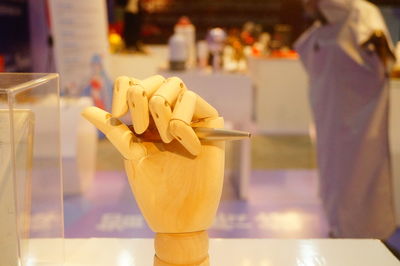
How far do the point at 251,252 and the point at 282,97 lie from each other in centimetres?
468

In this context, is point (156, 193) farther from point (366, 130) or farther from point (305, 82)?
point (305, 82)

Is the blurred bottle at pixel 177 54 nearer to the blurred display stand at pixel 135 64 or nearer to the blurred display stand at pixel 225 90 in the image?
the blurred display stand at pixel 225 90

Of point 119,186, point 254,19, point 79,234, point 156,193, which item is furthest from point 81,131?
point 254,19

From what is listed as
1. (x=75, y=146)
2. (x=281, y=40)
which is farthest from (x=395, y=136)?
(x=281, y=40)

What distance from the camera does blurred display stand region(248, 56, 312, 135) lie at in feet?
18.1

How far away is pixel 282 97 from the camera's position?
5.58m

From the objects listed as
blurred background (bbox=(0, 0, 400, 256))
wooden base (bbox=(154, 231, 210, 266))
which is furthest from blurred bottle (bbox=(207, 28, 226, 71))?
wooden base (bbox=(154, 231, 210, 266))

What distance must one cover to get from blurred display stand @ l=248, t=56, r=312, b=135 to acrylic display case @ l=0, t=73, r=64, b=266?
15.3ft

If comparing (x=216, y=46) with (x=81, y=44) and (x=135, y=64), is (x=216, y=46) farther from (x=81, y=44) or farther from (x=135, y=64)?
(x=135, y=64)

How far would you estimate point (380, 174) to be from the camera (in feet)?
7.99

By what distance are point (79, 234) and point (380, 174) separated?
1582 mm

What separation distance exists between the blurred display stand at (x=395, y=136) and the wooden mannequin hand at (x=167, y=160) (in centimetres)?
218

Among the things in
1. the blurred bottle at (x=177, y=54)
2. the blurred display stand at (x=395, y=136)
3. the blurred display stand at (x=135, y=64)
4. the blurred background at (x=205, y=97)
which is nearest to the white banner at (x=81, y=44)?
the blurred background at (x=205, y=97)

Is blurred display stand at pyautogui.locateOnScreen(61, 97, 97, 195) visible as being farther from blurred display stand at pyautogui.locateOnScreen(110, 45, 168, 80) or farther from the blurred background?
blurred display stand at pyautogui.locateOnScreen(110, 45, 168, 80)
